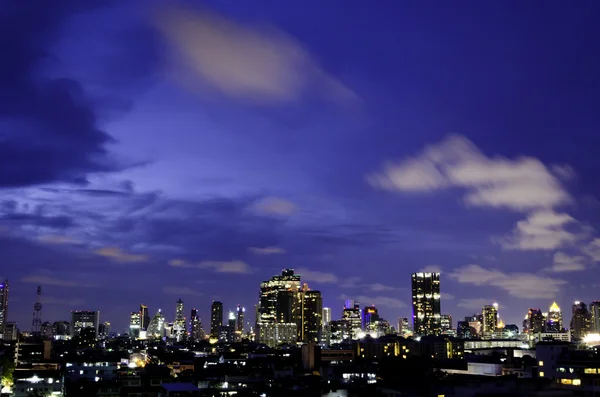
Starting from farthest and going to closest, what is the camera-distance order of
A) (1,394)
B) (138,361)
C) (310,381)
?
(138,361)
(310,381)
(1,394)

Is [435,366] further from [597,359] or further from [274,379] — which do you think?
[597,359]

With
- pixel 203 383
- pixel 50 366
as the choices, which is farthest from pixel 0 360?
pixel 203 383

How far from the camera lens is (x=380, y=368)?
60.4 metres

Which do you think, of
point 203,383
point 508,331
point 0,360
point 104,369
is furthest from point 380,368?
point 508,331

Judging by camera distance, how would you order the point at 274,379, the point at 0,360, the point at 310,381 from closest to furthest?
the point at 310,381, the point at 274,379, the point at 0,360

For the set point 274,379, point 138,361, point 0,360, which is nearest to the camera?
point 274,379

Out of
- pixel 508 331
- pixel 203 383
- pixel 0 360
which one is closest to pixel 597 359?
pixel 203 383

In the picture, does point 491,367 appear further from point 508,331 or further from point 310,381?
point 508,331

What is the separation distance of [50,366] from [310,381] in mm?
22524

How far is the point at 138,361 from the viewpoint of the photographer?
82.2 metres

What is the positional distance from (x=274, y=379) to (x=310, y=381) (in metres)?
4.55

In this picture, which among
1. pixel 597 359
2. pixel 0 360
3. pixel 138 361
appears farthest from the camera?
pixel 138 361

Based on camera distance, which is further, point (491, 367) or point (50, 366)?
point (50, 366)

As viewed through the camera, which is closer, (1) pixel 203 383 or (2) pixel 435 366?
(1) pixel 203 383
